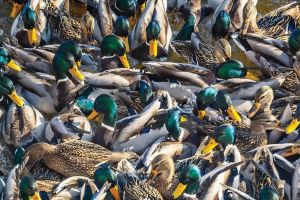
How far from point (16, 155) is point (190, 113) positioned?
6.30ft

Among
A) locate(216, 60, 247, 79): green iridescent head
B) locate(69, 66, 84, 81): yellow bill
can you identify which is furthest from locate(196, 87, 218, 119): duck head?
locate(69, 66, 84, 81): yellow bill

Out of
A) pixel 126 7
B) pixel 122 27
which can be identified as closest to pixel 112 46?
pixel 122 27

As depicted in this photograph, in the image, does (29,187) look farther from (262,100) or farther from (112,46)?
(262,100)

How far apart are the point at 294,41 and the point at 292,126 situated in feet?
5.01

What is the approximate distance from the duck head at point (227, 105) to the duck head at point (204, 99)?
0.06m

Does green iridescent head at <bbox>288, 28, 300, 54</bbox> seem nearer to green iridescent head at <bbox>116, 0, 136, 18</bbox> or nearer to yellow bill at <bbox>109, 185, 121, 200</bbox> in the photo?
green iridescent head at <bbox>116, 0, 136, 18</bbox>

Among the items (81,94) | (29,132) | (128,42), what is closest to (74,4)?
(128,42)

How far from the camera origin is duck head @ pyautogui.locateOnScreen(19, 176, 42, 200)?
8.38 metres

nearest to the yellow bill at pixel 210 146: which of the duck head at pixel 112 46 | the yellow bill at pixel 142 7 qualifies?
the duck head at pixel 112 46

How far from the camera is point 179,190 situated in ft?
28.7

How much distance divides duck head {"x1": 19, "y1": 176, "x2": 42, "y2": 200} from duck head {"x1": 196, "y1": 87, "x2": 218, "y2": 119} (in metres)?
2.11

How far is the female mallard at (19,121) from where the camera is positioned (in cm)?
945

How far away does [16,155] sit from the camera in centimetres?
907

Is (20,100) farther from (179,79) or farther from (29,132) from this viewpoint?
(179,79)
